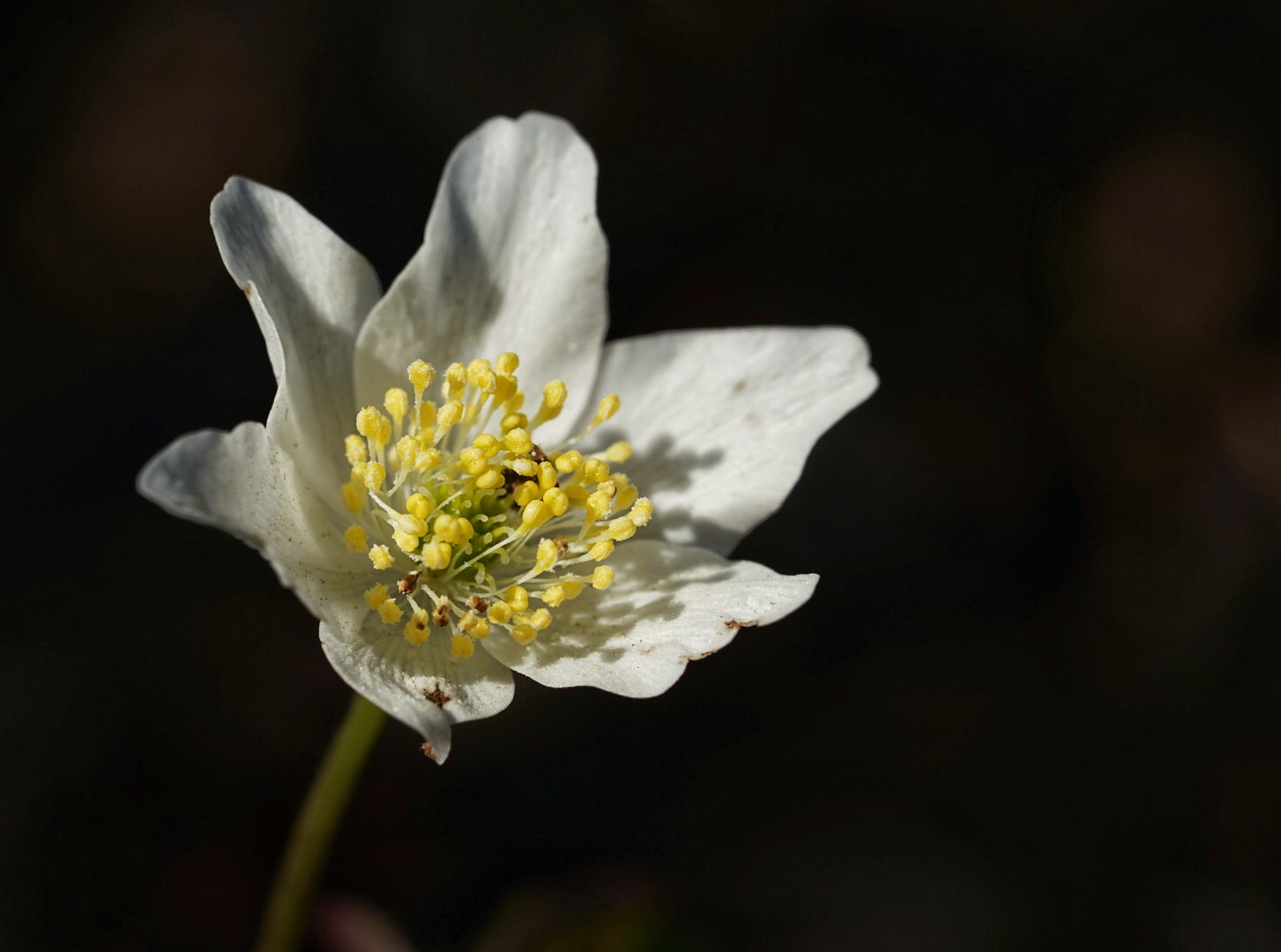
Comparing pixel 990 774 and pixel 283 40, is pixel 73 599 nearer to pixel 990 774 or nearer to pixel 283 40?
pixel 283 40

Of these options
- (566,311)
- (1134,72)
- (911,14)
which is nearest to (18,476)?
(566,311)

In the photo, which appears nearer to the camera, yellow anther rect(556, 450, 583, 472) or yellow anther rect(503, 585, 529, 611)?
yellow anther rect(503, 585, 529, 611)

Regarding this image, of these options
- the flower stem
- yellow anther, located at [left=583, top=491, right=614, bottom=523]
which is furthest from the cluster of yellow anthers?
the flower stem

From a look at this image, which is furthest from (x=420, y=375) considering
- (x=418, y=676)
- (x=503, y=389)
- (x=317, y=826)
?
(x=317, y=826)

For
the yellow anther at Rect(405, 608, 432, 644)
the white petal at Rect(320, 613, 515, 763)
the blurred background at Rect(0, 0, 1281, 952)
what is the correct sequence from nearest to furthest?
1. the white petal at Rect(320, 613, 515, 763)
2. the yellow anther at Rect(405, 608, 432, 644)
3. the blurred background at Rect(0, 0, 1281, 952)

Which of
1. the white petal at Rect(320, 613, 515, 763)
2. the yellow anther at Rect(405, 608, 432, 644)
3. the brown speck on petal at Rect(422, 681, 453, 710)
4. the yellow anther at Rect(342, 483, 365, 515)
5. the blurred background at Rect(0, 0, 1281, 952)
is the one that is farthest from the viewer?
the blurred background at Rect(0, 0, 1281, 952)

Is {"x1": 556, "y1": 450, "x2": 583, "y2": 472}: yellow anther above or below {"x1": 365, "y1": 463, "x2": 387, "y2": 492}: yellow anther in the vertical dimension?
below

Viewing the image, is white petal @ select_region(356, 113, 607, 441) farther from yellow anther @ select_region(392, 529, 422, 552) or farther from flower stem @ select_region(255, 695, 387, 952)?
flower stem @ select_region(255, 695, 387, 952)

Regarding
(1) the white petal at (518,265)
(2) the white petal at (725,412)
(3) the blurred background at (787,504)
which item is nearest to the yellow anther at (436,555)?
(1) the white petal at (518,265)

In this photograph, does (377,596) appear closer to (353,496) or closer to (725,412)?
(353,496)
